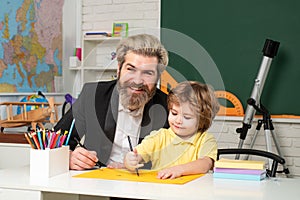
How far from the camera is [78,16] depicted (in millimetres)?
4176

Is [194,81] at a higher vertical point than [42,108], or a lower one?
higher

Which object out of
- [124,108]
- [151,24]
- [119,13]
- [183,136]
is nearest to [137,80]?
[124,108]

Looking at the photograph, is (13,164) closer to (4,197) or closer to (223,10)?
(4,197)

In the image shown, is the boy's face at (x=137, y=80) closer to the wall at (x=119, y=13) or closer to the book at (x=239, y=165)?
the book at (x=239, y=165)

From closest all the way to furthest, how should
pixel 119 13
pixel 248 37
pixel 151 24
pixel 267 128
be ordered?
pixel 267 128
pixel 248 37
pixel 151 24
pixel 119 13

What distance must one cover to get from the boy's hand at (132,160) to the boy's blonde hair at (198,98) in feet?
0.65

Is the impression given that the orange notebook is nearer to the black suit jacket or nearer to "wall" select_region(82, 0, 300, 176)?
the black suit jacket

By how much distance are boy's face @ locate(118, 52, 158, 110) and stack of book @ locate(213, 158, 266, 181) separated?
337 millimetres

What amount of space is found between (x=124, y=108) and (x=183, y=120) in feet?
0.70

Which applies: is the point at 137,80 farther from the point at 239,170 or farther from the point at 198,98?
the point at 239,170

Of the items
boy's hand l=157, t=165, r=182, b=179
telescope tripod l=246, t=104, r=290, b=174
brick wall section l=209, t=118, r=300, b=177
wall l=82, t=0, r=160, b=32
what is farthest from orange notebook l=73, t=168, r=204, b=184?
wall l=82, t=0, r=160, b=32

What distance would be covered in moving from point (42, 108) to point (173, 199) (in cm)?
195

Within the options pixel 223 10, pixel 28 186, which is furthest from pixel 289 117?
pixel 28 186

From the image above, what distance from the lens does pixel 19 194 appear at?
1.42 meters
